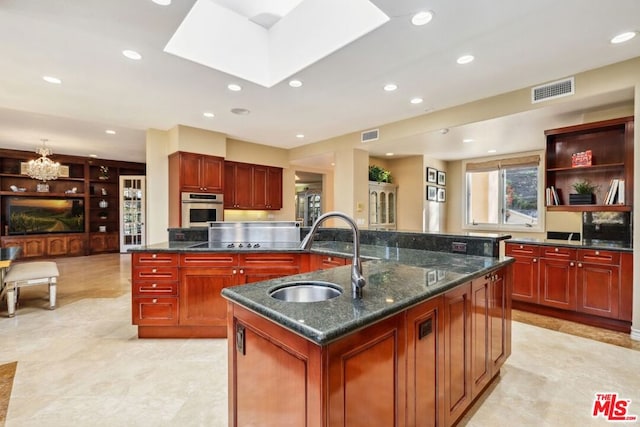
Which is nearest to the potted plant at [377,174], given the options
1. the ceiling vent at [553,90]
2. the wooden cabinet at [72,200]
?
the ceiling vent at [553,90]

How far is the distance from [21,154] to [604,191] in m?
11.7

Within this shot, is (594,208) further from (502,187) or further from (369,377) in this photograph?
(369,377)

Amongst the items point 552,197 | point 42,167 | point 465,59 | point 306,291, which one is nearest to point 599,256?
point 552,197

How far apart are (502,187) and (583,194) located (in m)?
2.66

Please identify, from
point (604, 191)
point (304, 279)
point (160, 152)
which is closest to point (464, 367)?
point (304, 279)

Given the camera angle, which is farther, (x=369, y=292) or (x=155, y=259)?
(x=155, y=259)

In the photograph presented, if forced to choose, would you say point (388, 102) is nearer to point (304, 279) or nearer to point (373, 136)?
point (373, 136)

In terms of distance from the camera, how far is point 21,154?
7.42m

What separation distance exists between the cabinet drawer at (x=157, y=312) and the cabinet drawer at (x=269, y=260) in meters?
0.79

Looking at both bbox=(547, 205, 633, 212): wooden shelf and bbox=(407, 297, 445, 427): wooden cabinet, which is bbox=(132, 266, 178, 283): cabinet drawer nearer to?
bbox=(407, 297, 445, 427): wooden cabinet

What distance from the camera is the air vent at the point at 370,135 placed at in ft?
16.1

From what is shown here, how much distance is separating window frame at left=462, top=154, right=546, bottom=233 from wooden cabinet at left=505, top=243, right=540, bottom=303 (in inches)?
89.8

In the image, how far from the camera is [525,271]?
149 inches

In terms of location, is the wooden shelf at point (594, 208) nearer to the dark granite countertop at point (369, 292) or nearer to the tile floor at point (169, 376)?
the tile floor at point (169, 376)
